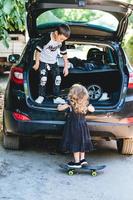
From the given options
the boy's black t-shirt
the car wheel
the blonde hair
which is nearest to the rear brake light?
the blonde hair

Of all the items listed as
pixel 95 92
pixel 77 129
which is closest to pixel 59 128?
pixel 77 129

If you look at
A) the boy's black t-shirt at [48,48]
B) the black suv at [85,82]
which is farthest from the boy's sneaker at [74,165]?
the boy's black t-shirt at [48,48]

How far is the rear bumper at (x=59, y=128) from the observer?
629 cm

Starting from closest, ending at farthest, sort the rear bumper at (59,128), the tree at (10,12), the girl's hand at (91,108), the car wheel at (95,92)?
the tree at (10,12)
the girl's hand at (91,108)
the rear bumper at (59,128)
the car wheel at (95,92)

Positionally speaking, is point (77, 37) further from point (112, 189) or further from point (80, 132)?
point (112, 189)

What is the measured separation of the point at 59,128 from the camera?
6.28 meters

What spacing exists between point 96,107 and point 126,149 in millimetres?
816

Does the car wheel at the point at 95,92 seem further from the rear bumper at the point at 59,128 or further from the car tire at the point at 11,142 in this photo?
the car tire at the point at 11,142

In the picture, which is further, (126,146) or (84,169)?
(126,146)

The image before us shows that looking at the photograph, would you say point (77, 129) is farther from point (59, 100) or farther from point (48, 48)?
point (48, 48)

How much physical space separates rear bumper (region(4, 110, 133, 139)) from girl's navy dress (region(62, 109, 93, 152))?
0.71 ft

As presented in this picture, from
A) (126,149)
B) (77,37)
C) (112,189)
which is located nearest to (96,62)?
(77,37)

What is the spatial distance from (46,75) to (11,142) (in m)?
1.03

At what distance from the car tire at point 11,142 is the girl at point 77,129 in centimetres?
96
